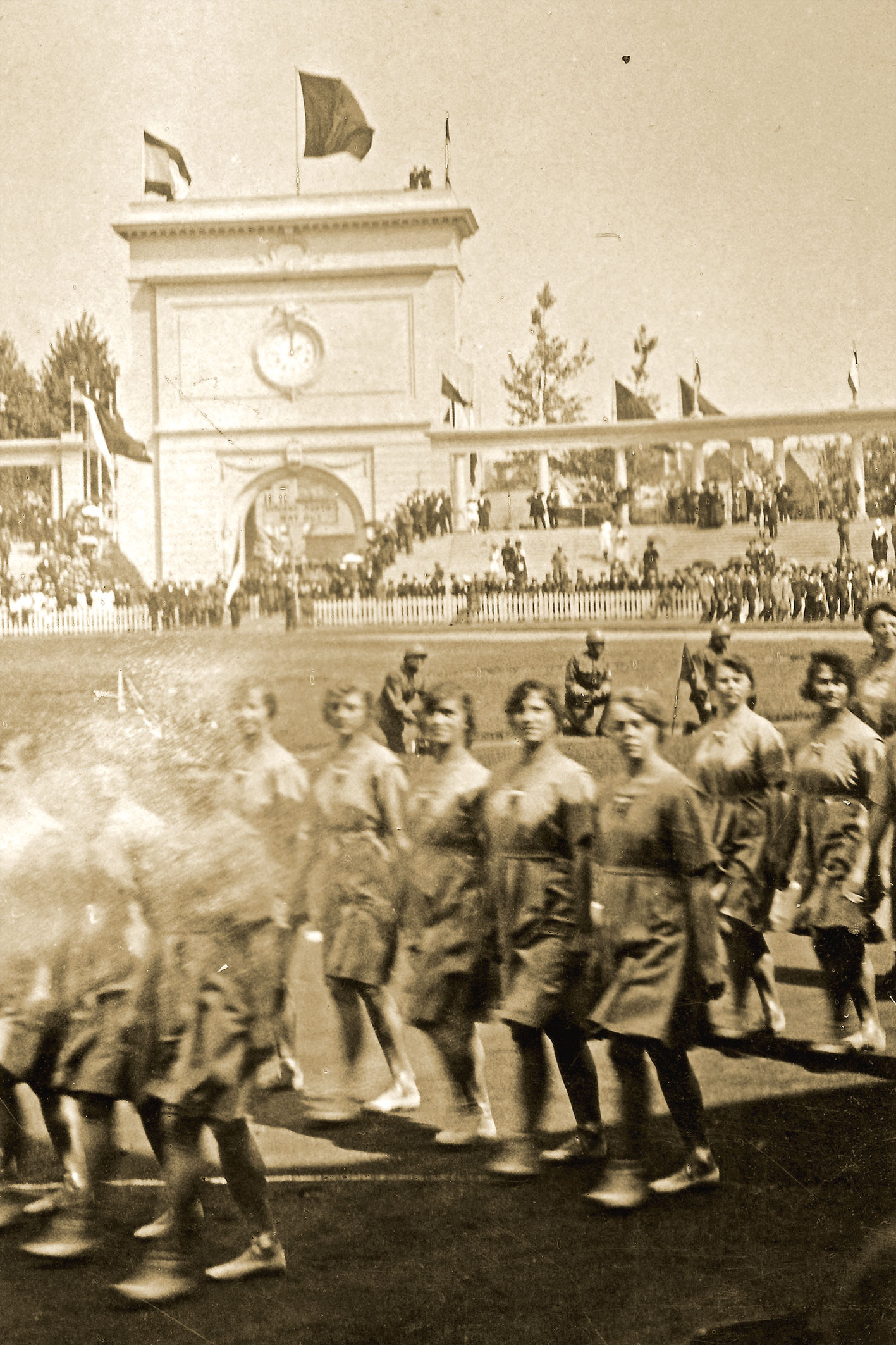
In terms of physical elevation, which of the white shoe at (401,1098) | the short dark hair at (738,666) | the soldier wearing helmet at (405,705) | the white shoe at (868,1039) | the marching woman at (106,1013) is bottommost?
the white shoe at (401,1098)

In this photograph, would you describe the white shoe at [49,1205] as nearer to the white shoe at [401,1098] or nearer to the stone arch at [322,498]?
the white shoe at [401,1098]

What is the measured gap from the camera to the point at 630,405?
14.5 ft

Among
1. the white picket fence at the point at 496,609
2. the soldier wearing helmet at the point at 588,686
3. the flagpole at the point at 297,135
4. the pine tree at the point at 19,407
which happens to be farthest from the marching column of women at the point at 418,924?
the flagpole at the point at 297,135

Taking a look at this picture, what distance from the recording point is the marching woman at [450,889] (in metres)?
3.51

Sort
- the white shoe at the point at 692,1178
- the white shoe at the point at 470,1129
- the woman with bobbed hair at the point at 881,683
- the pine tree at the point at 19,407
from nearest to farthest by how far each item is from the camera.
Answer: the white shoe at the point at 692,1178 → the white shoe at the point at 470,1129 → the woman with bobbed hair at the point at 881,683 → the pine tree at the point at 19,407

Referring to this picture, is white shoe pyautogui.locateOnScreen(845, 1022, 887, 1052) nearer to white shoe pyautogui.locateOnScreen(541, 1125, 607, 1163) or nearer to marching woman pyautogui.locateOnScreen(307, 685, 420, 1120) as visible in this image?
white shoe pyautogui.locateOnScreen(541, 1125, 607, 1163)

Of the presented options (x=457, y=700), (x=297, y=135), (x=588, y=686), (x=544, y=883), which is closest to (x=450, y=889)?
(x=544, y=883)

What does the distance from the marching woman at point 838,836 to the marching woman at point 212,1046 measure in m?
1.54

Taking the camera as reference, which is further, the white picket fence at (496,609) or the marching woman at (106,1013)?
the white picket fence at (496,609)

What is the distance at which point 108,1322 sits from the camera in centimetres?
330

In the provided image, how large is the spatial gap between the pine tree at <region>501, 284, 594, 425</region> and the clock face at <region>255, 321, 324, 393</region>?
61 centimetres

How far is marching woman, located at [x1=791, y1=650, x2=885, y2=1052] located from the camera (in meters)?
3.95

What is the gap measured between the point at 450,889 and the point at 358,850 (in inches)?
11.9

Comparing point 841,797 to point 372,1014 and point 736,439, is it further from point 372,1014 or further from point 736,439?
point 372,1014
